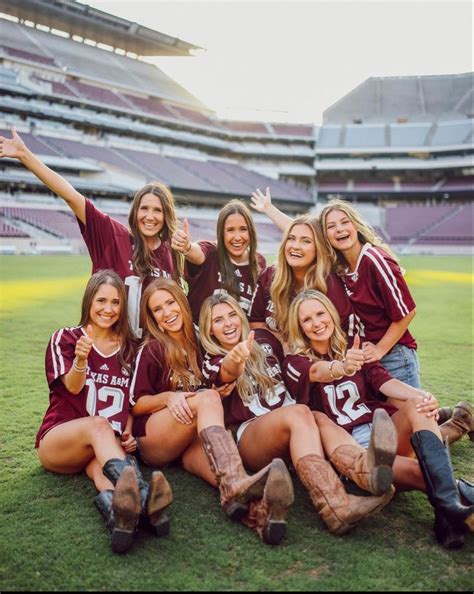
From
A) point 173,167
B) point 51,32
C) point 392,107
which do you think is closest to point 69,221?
point 173,167

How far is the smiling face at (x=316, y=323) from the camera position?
3.20m

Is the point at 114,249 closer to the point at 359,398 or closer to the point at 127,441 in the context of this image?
the point at 127,441

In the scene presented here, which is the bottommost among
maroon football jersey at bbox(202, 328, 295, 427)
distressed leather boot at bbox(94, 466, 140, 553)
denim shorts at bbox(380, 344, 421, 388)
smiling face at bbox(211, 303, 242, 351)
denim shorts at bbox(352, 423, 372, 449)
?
distressed leather boot at bbox(94, 466, 140, 553)

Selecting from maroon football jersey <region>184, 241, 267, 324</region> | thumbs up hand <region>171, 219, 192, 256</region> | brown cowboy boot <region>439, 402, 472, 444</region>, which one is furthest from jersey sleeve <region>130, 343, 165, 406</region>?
brown cowboy boot <region>439, 402, 472, 444</region>

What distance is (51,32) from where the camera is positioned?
163 ft

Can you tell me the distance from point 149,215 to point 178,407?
1.56 metres

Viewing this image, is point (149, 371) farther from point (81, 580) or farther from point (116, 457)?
point (81, 580)

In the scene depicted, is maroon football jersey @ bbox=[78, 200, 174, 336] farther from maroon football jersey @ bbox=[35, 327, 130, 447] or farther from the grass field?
the grass field

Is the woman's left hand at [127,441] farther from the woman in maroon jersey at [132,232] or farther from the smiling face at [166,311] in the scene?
the woman in maroon jersey at [132,232]

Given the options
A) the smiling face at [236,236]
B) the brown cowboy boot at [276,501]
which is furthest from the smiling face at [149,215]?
the brown cowboy boot at [276,501]

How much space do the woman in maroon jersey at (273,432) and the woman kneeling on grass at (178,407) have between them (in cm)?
13

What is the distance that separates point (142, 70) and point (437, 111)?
33.8 metres

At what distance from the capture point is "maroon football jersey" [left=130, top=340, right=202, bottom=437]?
3170 millimetres

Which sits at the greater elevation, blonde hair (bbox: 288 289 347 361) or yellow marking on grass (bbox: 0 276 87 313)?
blonde hair (bbox: 288 289 347 361)
